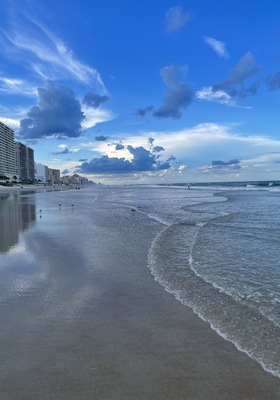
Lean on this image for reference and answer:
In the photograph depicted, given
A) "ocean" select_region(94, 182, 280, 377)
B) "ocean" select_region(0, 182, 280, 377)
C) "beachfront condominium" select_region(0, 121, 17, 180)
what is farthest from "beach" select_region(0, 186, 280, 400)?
"beachfront condominium" select_region(0, 121, 17, 180)

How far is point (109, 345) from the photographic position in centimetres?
459

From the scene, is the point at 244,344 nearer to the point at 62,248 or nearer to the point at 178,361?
the point at 178,361

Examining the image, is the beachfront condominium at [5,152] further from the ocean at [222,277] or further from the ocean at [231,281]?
the ocean at [231,281]

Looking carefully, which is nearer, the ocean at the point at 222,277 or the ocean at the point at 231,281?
the ocean at the point at 231,281

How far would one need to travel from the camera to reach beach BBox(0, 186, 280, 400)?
3.62 metres

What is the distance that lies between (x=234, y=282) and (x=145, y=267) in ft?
8.95

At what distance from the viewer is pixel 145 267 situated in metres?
9.11

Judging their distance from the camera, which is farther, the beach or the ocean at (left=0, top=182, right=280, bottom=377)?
the ocean at (left=0, top=182, right=280, bottom=377)

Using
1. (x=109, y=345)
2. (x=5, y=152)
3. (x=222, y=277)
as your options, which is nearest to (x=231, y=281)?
(x=222, y=277)

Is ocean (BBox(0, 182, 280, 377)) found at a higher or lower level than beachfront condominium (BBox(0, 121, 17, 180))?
lower

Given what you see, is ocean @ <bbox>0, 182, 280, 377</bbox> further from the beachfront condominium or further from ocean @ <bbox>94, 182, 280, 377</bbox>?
the beachfront condominium

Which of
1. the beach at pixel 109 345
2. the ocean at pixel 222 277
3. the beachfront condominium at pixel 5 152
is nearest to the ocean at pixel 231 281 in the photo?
the ocean at pixel 222 277

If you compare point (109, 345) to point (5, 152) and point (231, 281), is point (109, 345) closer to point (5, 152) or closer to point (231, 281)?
point (231, 281)

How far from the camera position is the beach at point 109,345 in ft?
11.9
